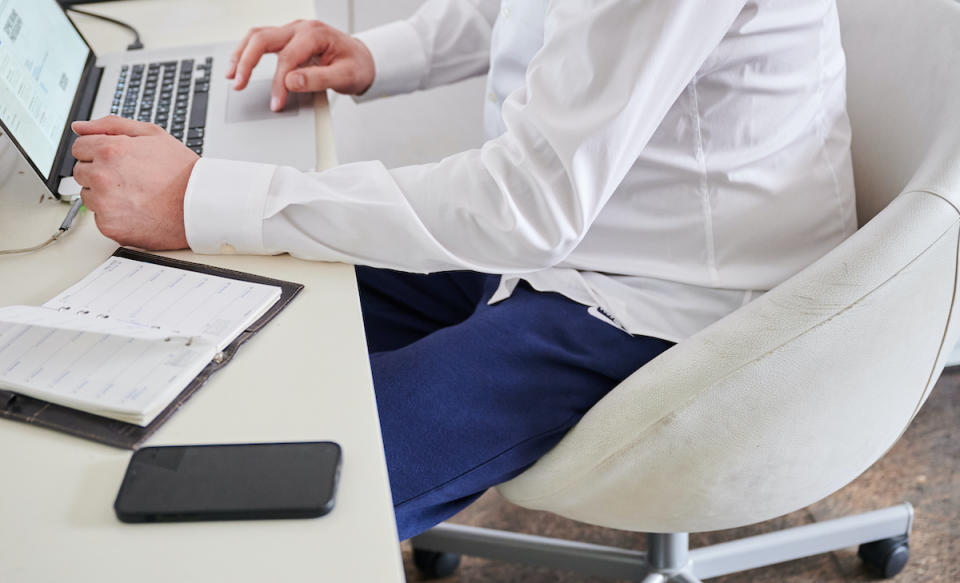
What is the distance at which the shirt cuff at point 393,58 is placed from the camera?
1.23 metres

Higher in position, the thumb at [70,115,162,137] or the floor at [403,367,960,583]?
the thumb at [70,115,162,137]

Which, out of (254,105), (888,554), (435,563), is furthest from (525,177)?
(888,554)

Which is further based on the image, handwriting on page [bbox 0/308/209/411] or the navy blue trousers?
the navy blue trousers

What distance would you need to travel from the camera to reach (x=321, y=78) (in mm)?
1123

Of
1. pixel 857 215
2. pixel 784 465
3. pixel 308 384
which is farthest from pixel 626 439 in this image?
pixel 857 215

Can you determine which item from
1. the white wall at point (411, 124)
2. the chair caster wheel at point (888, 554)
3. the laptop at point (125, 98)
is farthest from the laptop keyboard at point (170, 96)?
the chair caster wheel at point (888, 554)

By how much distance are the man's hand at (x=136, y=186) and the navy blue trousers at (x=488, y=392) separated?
0.24 metres

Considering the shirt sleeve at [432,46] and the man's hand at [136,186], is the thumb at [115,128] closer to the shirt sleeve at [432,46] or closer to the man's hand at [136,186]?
the man's hand at [136,186]

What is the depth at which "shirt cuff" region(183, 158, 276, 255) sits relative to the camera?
79 centimetres

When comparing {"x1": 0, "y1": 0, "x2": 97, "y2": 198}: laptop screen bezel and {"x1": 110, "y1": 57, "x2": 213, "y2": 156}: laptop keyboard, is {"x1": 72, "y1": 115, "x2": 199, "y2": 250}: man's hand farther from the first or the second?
{"x1": 110, "y1": 57, "x2": 213, "y2": 156}: laptop keyboard

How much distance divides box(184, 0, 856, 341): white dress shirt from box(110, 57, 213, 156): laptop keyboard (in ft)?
0.94

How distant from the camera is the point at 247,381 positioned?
2.11 ft

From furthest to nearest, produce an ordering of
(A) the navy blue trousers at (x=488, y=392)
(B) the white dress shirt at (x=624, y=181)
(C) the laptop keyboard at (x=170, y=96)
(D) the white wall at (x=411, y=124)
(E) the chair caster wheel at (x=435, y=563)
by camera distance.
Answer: (D) the white wall at (x=411, y=124) → (E) the chair caster wheel at (x=435, y=563) → (C) the laptop keyboard at (x=170, y=96) → (A) the navy blue trousers at (x=488, y=392) → (B) the white dress shirt at (x=624, y=181)

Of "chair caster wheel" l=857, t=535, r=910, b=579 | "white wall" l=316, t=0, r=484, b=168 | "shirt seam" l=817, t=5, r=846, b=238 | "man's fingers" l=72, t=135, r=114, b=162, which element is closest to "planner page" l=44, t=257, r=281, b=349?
"man's fingers" l=72, t=135, r=114, b=162
